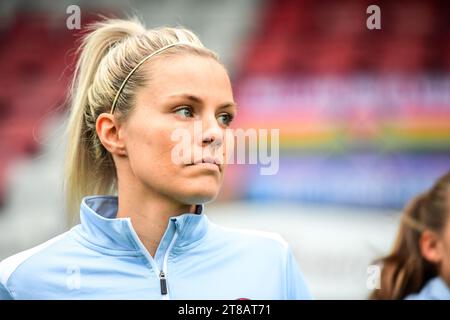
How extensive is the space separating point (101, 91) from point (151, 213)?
0.31 m

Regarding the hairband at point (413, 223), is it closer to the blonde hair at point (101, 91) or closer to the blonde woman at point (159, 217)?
the blonde woman at point (159, 217)

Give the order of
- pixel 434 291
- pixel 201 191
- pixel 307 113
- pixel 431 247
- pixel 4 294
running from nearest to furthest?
pixel 201 191 < pixel 4 294 < pixel 434 291 < pixel 431 247 < pixel 307 113

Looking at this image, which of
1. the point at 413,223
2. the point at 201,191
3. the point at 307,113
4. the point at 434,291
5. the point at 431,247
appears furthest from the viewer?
the point at 307,113

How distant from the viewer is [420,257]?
237cm

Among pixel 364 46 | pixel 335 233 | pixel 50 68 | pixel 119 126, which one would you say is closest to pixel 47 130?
pixel 50 68

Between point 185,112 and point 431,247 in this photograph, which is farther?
point 431,247

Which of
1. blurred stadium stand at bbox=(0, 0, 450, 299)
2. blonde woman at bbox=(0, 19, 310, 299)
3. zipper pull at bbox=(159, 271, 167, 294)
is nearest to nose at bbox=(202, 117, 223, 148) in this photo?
blonde woman at bbox=(0, 19, 310, 299)

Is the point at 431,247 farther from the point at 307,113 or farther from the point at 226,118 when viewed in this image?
the point at 307,113

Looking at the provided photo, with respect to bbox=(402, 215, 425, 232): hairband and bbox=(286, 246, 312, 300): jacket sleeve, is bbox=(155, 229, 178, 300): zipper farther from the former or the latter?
bbox=(402, 215, 425, 232): hairband

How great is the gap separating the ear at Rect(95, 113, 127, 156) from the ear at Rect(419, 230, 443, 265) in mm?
1190

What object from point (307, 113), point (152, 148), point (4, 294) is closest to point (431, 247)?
point (152, 148)

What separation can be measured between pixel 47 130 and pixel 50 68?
897 millimetres

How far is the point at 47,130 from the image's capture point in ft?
16.2
